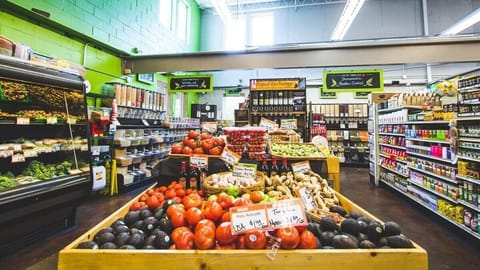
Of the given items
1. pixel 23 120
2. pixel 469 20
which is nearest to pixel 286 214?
pixel 23 120

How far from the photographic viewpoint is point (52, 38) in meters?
4.06

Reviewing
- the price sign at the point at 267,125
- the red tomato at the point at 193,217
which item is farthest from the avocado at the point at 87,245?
the price sign at the point at 267,125

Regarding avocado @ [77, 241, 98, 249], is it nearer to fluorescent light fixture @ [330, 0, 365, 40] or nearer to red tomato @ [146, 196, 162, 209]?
red tomato @ [146, 196, 162, 209]

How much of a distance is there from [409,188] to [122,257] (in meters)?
5.17

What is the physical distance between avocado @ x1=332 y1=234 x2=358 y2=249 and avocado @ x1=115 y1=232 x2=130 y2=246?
991 millimetres

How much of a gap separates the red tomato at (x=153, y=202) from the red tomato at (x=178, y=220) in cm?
42

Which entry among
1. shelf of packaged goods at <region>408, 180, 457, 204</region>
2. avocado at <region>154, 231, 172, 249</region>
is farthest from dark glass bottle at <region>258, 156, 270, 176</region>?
shelf of packaged goods at <region>408, 180, 457, 204</region>

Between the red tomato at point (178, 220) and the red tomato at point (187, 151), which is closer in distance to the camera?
the red tomato at point (178, 220)

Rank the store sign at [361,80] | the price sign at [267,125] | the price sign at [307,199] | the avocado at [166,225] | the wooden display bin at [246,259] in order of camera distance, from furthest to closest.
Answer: the store sign at [361,80]
the price sign at [267,125]
the price sign at [307,199]
the avocado at [166,225]
the wooden display bin at [246,259]

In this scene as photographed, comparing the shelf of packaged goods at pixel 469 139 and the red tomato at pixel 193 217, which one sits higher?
the shelf of packaged goods at pixel 469 139

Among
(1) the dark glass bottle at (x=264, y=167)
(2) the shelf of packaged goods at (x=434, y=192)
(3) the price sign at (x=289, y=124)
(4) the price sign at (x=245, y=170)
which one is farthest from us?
(3) the price sign at (x=289, y=124)

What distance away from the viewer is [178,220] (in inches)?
49.4

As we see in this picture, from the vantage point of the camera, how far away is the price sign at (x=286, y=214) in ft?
3.63

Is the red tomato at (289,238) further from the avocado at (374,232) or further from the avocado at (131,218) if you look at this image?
the avocado at (131,218)
